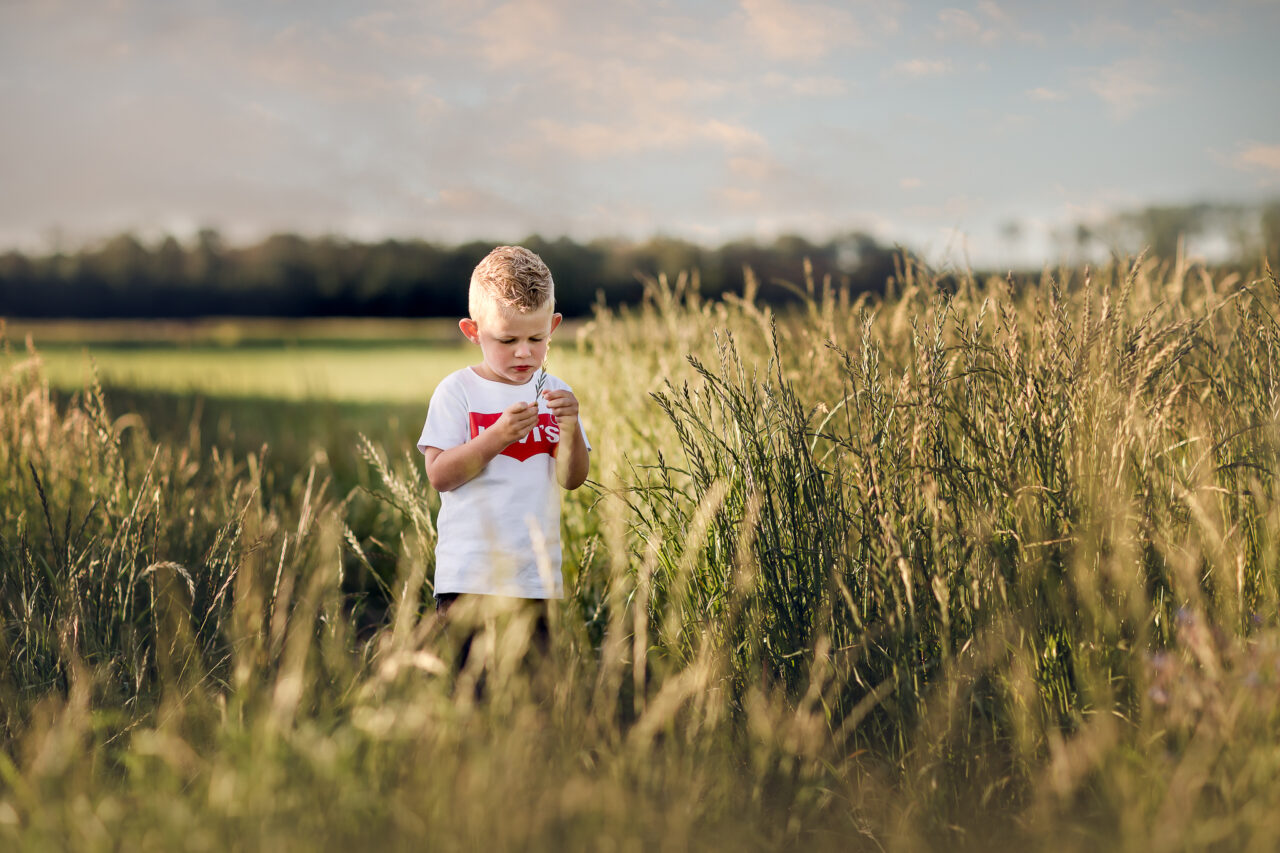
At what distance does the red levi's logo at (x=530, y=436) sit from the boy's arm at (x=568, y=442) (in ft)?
0.23

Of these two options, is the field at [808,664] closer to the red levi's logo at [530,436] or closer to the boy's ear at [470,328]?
the red levi's logo at [530,436]

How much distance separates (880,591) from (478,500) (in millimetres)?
1054

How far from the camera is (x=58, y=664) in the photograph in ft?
7.48

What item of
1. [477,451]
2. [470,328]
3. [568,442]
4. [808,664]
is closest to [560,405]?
[568,442]

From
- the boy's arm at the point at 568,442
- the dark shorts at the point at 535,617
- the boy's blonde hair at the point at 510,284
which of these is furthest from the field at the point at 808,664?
the boy's blonde hair at the point at 510,284

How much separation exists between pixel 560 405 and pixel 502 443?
0.18m

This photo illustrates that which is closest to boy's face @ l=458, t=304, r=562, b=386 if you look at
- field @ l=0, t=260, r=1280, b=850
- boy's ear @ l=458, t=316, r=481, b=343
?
boy's ear @ l=458, t=316, r=481, b=343

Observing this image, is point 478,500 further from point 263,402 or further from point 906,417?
→ point 263,402

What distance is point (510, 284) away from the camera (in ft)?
7.24

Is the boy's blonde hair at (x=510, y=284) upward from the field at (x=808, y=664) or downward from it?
upward

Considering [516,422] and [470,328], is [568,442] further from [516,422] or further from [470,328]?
[470,328]

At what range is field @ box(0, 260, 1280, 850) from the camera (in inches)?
60.5

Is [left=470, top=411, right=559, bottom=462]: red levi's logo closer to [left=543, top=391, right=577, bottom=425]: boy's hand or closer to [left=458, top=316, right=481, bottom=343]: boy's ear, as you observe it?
[left=543, top=391, right=577, bottom=425]: boy's hand

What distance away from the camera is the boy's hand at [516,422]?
213 centimetres
